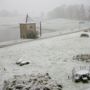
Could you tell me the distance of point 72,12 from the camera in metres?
94.2

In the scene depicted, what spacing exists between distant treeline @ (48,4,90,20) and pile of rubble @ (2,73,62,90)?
2957 inches

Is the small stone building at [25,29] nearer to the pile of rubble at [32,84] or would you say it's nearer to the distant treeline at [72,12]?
the pile of rubble at [32,84]

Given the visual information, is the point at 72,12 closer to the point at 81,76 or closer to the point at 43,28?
the point at 43,28

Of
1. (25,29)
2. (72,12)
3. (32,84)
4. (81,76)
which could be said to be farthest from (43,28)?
(72,12)

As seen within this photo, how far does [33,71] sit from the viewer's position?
11.5 meters

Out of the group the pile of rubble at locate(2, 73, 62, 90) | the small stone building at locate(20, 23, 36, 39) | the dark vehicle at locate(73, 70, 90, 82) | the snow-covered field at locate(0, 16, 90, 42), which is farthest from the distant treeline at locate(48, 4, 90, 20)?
the pile of rubble at locate(2, 73, 62, 90)

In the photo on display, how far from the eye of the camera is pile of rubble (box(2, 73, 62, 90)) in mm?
8594

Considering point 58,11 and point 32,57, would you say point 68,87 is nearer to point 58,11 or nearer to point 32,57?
point 32,57

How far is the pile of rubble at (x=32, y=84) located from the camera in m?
8.59

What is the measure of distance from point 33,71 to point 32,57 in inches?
139

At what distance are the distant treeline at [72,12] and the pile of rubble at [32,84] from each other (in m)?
75.1

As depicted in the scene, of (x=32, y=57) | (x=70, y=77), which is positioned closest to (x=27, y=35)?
(x=32, y=57)

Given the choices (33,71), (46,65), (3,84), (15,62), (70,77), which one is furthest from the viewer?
(15,62)

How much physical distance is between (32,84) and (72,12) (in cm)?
8832
